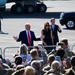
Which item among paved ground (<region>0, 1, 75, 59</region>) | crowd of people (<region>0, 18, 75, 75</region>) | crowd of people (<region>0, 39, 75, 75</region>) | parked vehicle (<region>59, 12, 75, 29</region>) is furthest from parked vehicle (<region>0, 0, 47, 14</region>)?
crowd of people (<region>0, 39, 75, 75</region>)

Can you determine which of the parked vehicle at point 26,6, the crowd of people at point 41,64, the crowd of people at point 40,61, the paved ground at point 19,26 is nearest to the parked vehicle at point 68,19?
the paved ground at point 19,26

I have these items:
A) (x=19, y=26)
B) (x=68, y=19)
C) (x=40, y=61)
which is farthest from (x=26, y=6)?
(x=40, y=61)

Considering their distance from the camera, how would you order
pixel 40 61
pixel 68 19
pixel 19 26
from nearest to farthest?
pixel 40 61
pixel 68 19
pixel 19 26

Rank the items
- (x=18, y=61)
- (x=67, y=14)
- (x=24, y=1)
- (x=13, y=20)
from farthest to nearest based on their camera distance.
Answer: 1. (x=24, y=1)
2. (x=13, y=20)
3. (x=67, y=14)
4. (x=18, y=61)

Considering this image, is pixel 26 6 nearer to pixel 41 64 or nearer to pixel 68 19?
pixel 68 19

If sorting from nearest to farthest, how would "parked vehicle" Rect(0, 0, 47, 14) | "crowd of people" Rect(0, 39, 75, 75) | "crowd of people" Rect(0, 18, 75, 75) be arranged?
"crowd of people" Rect(0, 39, 75, 75) → "crowd of people" Rect(0, 18, 75, 75) → "parked vehicle" Rect(0, 0, 47, 14)

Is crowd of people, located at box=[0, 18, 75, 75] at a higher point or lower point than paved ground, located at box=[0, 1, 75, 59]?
higher

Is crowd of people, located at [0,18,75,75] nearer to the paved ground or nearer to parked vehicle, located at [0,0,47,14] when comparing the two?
the paved ground

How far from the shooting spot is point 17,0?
4866cm

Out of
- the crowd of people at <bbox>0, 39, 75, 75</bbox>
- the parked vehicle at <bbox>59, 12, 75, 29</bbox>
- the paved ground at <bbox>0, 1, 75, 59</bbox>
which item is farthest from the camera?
the parked vehicle at <bbox>59, 12, 75, 29</bbox>

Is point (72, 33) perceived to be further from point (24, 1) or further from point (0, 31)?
point (24, 1)

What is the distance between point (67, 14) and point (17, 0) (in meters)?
13.3

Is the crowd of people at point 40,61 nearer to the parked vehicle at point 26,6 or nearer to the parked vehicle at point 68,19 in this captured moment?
the parked vehicle at point 68,19

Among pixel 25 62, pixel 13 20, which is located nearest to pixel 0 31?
pixel 13 20
